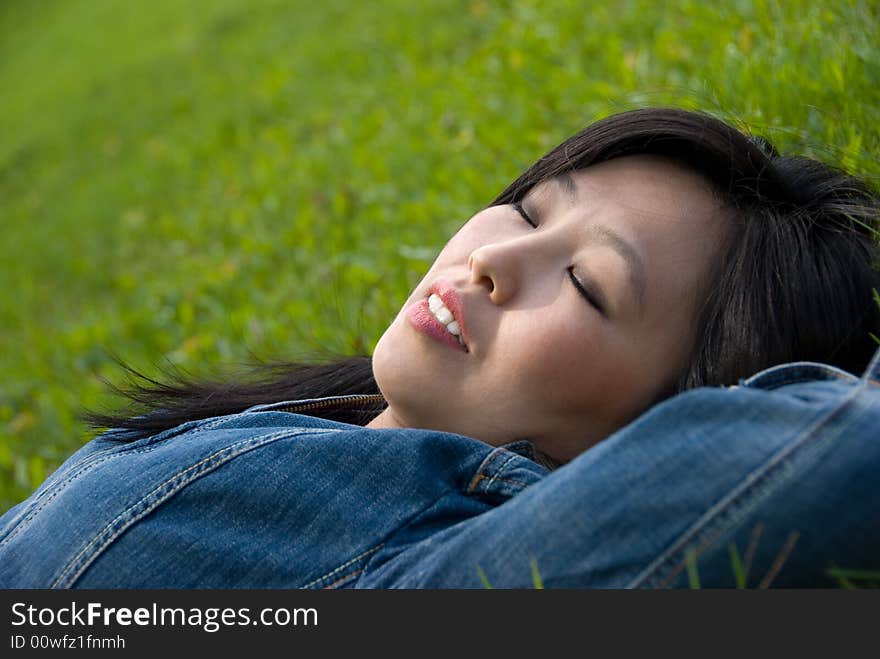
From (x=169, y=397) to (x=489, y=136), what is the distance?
268cm

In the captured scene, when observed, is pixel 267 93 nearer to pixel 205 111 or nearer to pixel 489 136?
pixel 205 111

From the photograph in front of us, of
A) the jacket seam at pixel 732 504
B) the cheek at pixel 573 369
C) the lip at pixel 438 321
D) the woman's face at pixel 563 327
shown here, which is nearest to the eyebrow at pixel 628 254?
the woman's face at pixel 563 327

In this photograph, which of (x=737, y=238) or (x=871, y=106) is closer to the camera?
(x=737, y=238)

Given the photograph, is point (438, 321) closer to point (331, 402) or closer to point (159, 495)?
point (331, 402)

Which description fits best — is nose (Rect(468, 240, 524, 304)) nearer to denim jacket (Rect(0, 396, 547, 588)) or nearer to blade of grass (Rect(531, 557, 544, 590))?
denim jacket (Rect(0, 396, 547, 588))

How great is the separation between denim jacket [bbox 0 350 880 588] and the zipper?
0.07m

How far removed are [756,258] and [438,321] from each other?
0.69m

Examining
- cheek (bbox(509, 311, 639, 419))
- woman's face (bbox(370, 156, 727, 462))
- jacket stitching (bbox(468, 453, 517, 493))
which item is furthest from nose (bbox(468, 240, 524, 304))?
jacket stitching (bbox(468, 453, 517, 493))

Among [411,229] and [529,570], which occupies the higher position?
[411,229]

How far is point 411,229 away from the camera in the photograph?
460 cm

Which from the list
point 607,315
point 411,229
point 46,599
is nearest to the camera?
point 46,599

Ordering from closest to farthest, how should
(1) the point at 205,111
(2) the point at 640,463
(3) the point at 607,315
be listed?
1. (2) the point at 640,463
2. (3) the point at 607,315
3. (1) the point at 205,111

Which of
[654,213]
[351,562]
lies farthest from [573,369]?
[351,562]

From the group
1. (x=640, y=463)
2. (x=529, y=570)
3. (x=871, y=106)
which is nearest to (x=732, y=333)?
(x=640, y=463)
